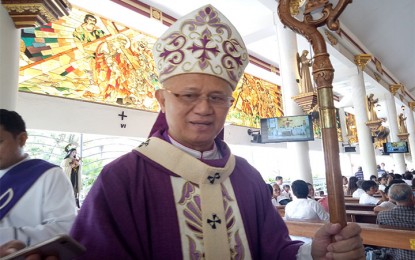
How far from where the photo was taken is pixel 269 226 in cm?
140

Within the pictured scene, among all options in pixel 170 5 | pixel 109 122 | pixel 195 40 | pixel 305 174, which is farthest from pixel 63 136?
pixel 195 40

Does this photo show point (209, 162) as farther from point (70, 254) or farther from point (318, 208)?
point (318, 208)

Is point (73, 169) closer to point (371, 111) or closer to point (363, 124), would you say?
point (363, 124)

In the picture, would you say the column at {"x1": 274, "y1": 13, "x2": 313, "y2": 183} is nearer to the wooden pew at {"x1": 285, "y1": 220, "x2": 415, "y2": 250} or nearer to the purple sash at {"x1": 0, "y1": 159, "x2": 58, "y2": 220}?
the wooden pew at {"x1": 285, "y1": 220, "x2": 415, "y2": 250}

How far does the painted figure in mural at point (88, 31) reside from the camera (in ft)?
23.0

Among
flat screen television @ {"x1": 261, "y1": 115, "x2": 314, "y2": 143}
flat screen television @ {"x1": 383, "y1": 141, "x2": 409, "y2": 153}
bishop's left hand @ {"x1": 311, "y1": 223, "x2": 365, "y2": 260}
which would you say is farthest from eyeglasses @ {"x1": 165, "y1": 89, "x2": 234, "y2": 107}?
flat screen television @ {"x1": 383, "y1": 141, "x2": 409, "y2": 153}

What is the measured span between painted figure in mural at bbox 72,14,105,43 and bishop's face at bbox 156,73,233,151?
6586 mm

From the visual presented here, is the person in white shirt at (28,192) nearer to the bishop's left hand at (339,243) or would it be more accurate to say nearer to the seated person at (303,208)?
the bishop's left hand at (339,243)

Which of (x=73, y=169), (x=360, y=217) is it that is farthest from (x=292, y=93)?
(x=73, y=169)

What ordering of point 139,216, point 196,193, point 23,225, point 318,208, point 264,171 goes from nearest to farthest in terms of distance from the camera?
point 139,216
point 196,193
point 23,225
point 318,208
point 264,171

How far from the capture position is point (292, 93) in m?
5.90

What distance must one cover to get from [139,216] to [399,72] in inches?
674

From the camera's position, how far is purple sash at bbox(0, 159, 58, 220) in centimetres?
171

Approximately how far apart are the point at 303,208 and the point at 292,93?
2599 millimetres
